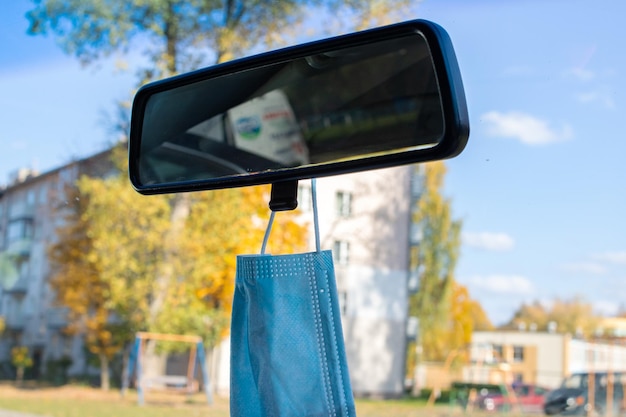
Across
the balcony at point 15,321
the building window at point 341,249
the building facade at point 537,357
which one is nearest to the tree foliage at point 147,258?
the balcony at point 15,321

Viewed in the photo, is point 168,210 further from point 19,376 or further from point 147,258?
point 19,376

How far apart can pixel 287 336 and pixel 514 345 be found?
15336 mm

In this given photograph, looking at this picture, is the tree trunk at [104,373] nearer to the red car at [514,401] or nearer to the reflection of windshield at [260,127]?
the red car at [514,401]

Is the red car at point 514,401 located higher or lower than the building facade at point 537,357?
lower

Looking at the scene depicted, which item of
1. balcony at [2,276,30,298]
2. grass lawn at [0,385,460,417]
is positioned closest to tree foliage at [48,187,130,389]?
grass lawn at [0,385,460,417]

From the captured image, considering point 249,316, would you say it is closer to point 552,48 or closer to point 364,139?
point 364,139

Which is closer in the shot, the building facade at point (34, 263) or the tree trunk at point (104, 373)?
the building facade at point (34, 263)

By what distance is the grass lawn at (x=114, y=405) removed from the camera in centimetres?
609

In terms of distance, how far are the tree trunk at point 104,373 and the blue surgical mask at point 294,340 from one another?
10.2m

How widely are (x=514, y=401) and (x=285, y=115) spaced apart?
10.7 meters

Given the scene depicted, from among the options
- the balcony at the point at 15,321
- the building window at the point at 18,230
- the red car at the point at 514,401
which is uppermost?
the building window at the point at 18,230

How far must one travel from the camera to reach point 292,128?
1.05 metres

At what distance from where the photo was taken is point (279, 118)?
1.06m

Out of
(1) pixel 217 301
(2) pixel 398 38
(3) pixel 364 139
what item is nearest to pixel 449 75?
(2) pixel 398 38
